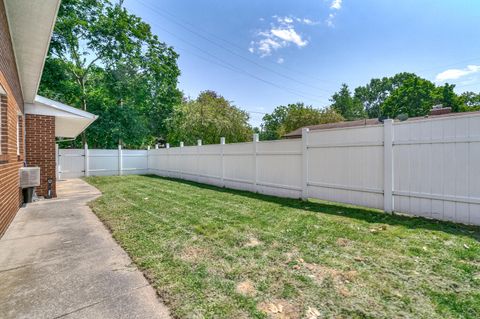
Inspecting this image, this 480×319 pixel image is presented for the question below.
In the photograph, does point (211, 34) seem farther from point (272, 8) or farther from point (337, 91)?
Answer: point (337, 91)

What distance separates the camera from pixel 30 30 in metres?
4.12

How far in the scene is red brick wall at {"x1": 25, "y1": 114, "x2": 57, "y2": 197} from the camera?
7465 millimetres

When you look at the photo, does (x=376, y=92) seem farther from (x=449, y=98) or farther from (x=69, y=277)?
(x=69, y=277)

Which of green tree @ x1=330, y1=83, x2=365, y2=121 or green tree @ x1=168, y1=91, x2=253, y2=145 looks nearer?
green tree @ x1=168, y1=91, x2=253, y2=145

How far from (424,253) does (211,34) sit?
57.8ft

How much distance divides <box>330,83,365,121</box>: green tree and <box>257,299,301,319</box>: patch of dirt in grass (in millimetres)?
58929

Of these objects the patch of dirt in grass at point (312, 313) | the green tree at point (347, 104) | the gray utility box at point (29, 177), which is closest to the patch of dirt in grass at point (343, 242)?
the patch of dirt in grass at point (312, 313)

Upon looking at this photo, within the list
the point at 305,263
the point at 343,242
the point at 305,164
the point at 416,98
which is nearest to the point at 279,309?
the point at 305,263

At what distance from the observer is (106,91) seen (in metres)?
19.8

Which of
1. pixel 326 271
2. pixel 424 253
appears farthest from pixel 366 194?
pixel 326 271

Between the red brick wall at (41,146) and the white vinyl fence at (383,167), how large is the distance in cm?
580

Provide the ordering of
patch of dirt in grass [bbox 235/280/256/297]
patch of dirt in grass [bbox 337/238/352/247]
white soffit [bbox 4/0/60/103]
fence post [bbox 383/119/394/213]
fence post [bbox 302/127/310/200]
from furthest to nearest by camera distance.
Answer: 1. fence post [bbox 302/127/310/200]
2. fence post [bbox 383/119/394/213]
3. white soffit [bbox 4/0/60/103]
4. patch of dirt in grass [bbox 337/238/352/247]
5. patch of dirt in grass [bbox 235/280/256/297]

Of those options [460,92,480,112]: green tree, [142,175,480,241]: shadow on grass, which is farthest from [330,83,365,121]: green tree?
[142,175,480,241]: shadow on grass

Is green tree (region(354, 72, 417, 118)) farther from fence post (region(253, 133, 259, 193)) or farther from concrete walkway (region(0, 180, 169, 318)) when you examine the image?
concrete walkway (region(0, 180, 169, 318))
